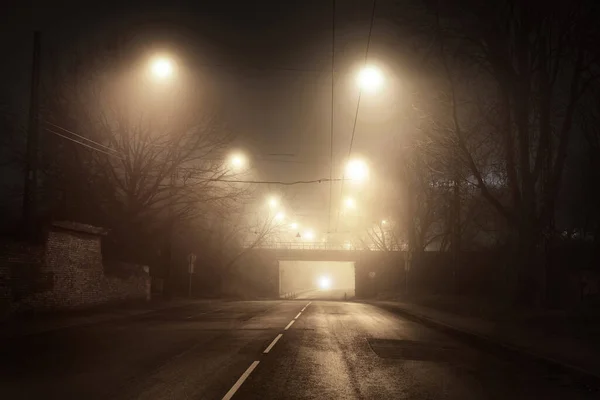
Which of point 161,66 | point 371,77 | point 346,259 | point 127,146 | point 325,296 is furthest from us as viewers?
point 325,296

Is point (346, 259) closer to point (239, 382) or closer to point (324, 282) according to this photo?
point (239, 382)

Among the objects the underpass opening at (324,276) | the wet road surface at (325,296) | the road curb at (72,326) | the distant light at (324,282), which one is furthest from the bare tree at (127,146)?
the distant light at (324,282)

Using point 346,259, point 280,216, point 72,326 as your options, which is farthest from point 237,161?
point 346,259

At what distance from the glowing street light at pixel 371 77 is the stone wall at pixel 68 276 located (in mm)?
12065

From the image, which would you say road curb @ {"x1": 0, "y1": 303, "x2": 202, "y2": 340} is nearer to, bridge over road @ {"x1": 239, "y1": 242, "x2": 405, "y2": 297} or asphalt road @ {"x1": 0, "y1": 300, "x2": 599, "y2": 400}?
asphalt road @ {"x1": 0, "y1": 300, "x2": 599, "y2": 400}

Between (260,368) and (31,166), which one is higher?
(31,166)

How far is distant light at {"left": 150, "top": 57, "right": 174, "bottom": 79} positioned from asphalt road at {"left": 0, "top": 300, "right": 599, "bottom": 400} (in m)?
10.6

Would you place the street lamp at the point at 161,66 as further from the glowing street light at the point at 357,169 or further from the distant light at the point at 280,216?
the distant light at the point at 280,216

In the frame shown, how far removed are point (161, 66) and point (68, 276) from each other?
340 inches

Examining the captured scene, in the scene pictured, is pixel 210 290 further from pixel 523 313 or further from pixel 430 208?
pixel 523 313

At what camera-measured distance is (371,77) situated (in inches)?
833

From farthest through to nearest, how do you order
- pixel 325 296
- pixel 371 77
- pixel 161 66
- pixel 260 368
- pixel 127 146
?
pixel 325 296, pixel 127 146, pixel 161 66, pixel 371 77, pixel 260 368

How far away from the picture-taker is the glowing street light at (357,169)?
3834 centimetres

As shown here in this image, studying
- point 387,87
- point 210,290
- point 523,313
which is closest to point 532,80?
point 387,87
